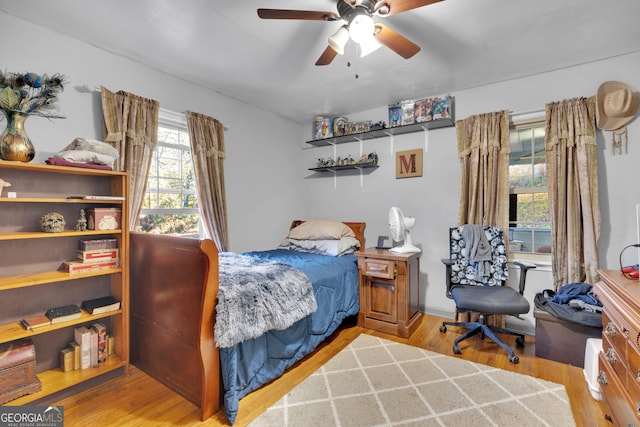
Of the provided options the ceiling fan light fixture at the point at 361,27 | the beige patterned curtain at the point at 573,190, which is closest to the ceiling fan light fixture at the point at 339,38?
the ceiling fan light fixture at the point at 361,27

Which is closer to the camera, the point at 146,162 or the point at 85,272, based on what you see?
the point at 85,272

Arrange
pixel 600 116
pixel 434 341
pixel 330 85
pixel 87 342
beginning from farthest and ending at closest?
1. pixel 330 85
2. pixel 434 341
3. pixel 600 116
4. pixel 87 342

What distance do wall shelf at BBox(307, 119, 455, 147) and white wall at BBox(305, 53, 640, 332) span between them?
7 centimetres

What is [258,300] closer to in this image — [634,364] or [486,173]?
[634,364]

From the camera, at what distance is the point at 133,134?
2414 mm

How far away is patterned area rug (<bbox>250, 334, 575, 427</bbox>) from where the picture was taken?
1.66 meters

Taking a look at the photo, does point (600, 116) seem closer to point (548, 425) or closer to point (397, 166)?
point (397, 166)

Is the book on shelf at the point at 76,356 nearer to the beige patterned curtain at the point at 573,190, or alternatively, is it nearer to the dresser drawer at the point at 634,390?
the dresser drawer at the point at 634,390

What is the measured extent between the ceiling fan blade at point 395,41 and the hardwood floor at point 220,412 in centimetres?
234

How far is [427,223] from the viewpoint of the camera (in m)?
3.39

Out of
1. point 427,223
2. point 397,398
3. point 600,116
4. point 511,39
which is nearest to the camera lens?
point 397,398

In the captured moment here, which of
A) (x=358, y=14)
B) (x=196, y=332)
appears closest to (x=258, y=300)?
(x=196, y=332)

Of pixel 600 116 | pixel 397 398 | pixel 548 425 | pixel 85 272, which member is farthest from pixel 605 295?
pixel 85 272

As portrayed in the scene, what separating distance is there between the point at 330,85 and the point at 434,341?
2.70 meters
